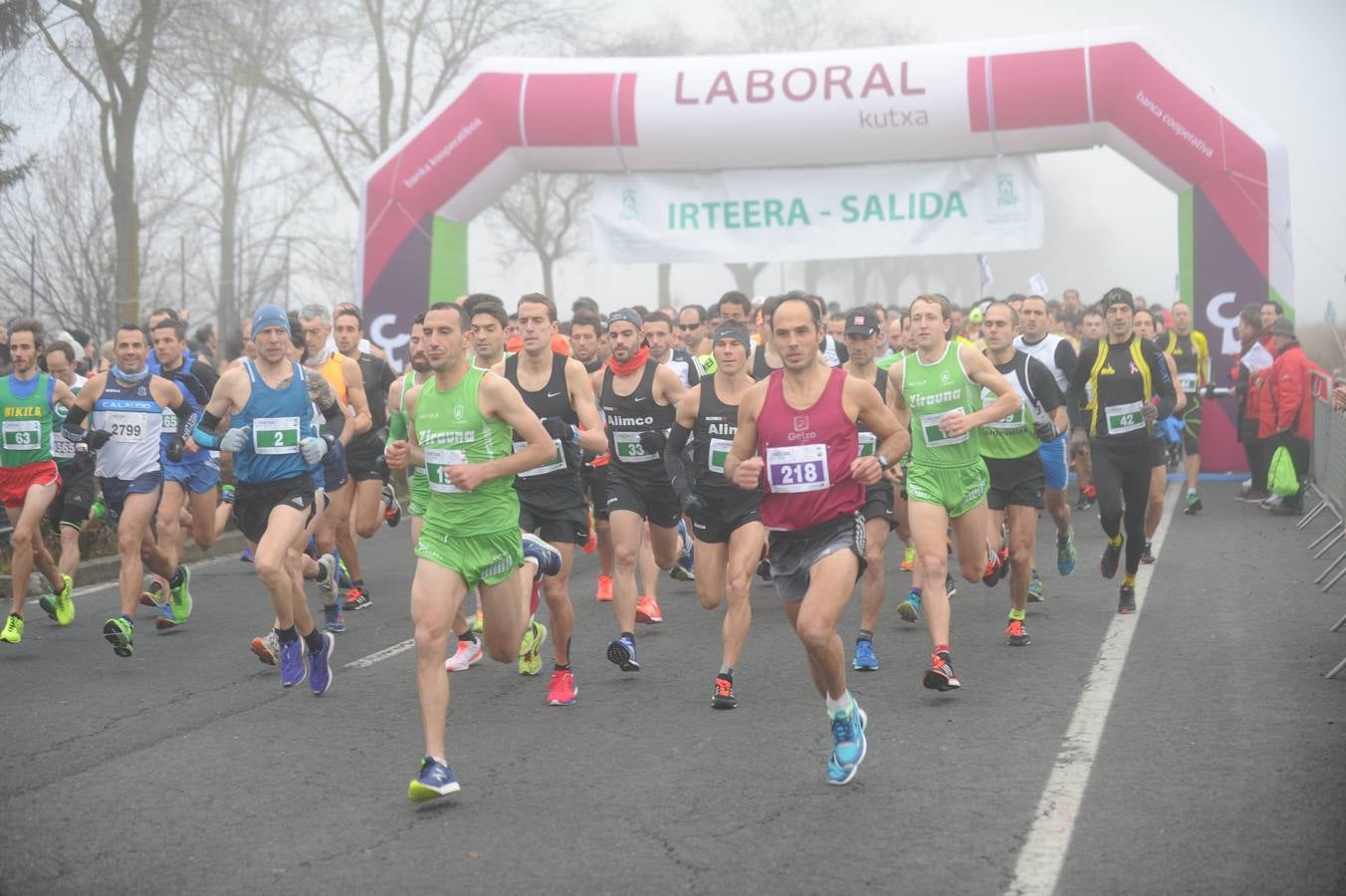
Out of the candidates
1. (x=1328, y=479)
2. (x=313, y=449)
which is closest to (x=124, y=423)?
(x=313, y=449)

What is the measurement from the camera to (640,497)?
29.7ft

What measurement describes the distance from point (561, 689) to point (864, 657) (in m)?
1.69

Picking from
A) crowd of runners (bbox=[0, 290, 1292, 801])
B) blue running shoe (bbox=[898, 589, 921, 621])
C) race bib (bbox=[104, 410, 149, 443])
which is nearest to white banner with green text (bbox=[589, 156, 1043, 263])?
crowd of runners (bbox=[0, 290, 1292, 801])

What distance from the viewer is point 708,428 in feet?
28.1

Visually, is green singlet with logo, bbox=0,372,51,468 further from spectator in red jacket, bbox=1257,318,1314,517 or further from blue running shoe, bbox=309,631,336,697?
spectator in red jacket, bbox=1257,318,1314,517

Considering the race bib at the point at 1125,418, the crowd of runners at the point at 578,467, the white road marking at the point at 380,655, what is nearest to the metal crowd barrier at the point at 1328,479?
the crowd of runners at the point at 578,467

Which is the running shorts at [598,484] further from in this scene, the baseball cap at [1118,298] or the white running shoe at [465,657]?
the baseball cap at [1118,298]

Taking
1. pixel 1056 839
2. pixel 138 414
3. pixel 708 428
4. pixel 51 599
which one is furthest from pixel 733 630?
pixel 51 599

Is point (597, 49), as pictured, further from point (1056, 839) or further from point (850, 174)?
point (1056, 839)

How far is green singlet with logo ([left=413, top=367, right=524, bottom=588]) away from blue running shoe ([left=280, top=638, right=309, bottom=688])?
185cm

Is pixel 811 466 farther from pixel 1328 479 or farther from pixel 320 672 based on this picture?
pixel 1328 479

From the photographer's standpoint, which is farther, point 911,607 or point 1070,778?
point 911,607

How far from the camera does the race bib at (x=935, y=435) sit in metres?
8.28

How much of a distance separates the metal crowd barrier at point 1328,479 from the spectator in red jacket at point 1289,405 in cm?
16
